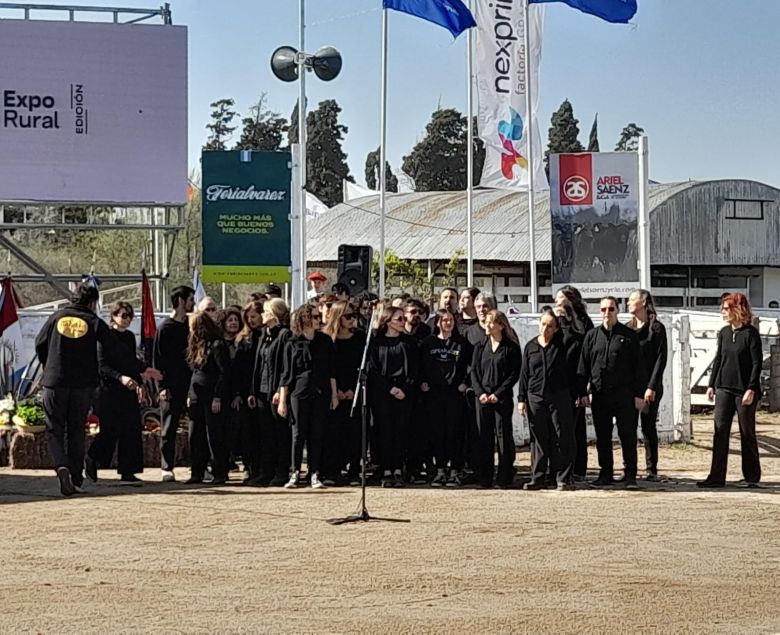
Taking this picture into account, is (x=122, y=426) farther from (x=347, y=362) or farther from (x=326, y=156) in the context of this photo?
(x=326, y=156)

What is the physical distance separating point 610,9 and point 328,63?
19.1 feet

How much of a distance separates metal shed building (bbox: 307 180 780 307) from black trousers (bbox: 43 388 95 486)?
35395 millimetres

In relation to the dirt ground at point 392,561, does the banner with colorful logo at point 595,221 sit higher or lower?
higher

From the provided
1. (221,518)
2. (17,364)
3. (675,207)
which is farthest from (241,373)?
(675,207)

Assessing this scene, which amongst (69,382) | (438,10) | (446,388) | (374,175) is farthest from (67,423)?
(374,175)

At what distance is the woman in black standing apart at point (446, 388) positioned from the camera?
43.9 feet

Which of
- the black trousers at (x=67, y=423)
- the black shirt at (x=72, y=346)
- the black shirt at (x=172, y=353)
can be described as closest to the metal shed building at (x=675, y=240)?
the black shirt at (x=172, y=353)

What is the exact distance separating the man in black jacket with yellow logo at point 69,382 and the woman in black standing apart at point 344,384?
2218 millimetres

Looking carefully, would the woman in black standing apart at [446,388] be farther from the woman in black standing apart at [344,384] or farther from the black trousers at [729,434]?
the black trousers at [729,434]

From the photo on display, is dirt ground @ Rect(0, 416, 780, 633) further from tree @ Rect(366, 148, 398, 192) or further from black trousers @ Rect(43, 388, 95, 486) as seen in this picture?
tree @ Rect(366, 148, 398, 192)

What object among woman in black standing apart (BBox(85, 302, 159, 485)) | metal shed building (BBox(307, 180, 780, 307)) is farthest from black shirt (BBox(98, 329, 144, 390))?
metal shed building (BBox(307, 180, 780, 307))

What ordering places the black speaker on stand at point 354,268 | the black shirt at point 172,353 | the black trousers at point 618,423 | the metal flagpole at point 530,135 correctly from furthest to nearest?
1. the metal flagpole at point 530,135
2. the black speaker on stand at point 354,268
3. the black shirt at point 172,353
4. the black trousers at point 618,423

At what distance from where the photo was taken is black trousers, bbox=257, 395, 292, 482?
527 inches

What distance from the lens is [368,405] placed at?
13508 mm
